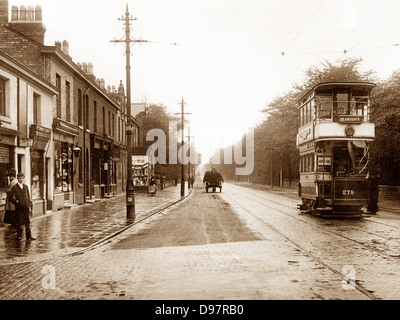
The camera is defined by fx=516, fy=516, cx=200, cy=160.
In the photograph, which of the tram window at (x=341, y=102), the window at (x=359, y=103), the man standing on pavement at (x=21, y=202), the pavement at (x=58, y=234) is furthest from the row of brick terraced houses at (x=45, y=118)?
the window at (x=359, y=103)

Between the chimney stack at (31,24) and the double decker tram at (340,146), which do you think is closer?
the double decker tram at (340,146)

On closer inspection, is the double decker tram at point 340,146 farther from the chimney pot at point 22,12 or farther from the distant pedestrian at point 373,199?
the chimney pot at point 22,12

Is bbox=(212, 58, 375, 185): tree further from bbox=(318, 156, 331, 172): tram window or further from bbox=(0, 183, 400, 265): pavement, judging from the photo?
bbox=(0, 183, 400, 265): pavement

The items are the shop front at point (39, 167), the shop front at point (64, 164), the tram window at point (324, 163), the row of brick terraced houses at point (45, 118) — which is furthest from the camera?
the shop front at point (64, 164)

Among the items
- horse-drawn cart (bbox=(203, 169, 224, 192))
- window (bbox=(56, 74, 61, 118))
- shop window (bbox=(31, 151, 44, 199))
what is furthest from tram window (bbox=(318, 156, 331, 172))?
horse-drawn cart (bbox=(203, 169, 224, 192))

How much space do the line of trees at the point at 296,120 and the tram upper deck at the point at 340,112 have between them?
9.43m

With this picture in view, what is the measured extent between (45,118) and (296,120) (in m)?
34.8

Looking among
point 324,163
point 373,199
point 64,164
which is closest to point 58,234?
point 324,163

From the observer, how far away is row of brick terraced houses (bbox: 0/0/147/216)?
59.8 ft

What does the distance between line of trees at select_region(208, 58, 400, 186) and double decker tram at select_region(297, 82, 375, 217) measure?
380 inches

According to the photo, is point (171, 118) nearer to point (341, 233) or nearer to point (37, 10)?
point (37, 10)

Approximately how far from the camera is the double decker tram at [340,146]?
19359 millimetres

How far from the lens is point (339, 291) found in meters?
7.27
